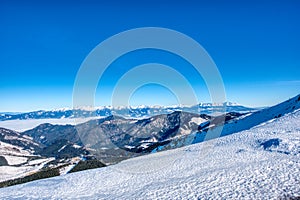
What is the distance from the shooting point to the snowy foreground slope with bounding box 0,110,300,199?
20.3 m

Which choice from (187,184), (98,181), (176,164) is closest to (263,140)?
(176,164)

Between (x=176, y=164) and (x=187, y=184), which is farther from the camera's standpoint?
(x=176, y=164)

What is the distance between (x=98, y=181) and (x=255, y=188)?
1910cm

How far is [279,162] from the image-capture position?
26.0m

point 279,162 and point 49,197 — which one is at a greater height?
point 279,162

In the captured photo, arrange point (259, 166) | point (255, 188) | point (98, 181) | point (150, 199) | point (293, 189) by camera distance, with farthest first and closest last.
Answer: point (98, 181) → point (259, 166) → point (150, 199) → point (255, 188) → point (293, 189)

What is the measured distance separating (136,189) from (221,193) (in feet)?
29.6

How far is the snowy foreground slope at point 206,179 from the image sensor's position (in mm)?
20272

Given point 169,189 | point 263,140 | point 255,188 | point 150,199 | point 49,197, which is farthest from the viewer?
point 263,140

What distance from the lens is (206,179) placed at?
79.6 ft

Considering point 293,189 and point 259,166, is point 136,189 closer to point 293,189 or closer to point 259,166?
point 259,166

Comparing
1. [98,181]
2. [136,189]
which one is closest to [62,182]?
[98,181]

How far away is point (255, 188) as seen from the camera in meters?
20.0

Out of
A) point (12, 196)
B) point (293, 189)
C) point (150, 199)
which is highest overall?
point (293, 189)
